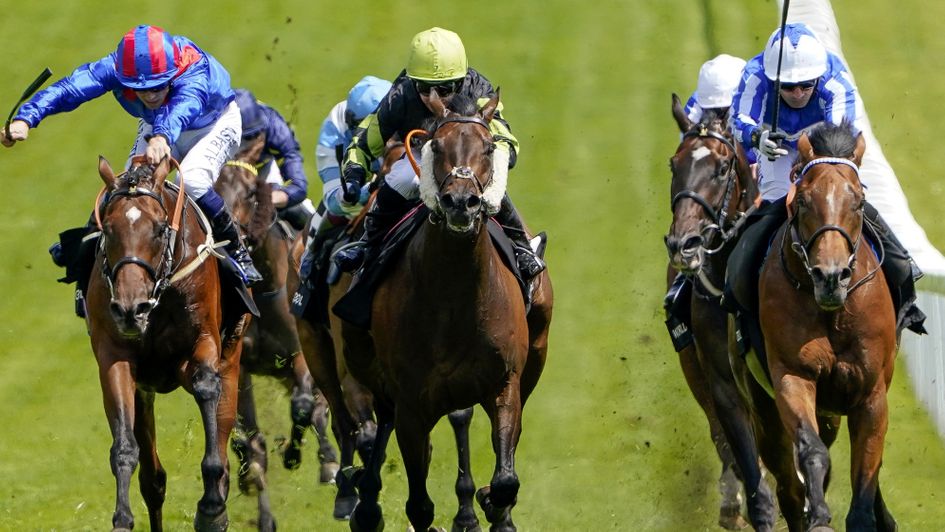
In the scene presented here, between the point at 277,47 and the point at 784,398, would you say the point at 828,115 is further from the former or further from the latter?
the point at 277,47

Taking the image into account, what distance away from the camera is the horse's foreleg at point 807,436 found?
721cm

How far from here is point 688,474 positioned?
11.6 meters

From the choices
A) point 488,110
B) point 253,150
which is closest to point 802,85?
point 488,110

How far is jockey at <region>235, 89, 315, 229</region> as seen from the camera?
11430mm

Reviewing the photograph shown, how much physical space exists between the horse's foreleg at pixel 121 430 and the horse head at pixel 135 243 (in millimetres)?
345

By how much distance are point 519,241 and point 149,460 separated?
258 centimetres

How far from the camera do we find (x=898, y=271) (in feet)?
26.3

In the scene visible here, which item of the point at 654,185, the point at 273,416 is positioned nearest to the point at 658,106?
the point at 654,185

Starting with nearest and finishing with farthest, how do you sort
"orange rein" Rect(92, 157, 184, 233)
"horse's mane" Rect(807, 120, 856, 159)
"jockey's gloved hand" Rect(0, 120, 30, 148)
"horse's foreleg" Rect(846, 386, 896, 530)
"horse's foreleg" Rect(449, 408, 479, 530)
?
1. "horse's foreleg" Rect(846, 386, 896, 530)
2. "horse's mane" Rect(807, 120, 856, 159)
3. "orange rein" Rect(92, 157, 184, 233)
4. "jockey's gloved hand" Rect(0, 120, 30, 148)
5. "horse's foreleg" Rect(449, 408, 479, 530)

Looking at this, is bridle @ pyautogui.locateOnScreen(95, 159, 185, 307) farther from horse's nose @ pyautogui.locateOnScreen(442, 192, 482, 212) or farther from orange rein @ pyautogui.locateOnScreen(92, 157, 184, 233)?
horse's nose @ pyautogui.locateOnScreen(442, 192, 482, 212)

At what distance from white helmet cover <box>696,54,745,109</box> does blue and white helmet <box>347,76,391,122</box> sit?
2286 mm

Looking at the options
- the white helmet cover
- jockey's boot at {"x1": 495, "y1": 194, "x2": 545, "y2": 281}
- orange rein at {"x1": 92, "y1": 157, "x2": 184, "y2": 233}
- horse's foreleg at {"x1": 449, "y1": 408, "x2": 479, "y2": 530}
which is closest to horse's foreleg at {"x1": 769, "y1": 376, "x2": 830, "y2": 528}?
jockey's boot at {"x1": 495, "y1": 194, "x2": 545, "y2": 281}

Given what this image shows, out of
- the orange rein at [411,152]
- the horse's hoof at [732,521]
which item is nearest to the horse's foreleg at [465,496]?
the horse's hoof at [732,521]

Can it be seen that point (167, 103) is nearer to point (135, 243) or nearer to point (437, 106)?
point (135, 243)
